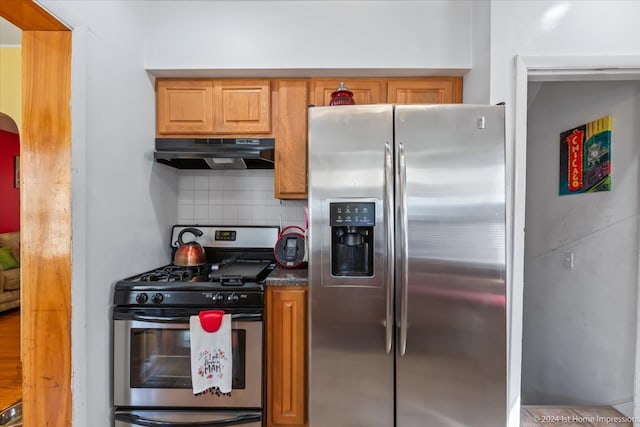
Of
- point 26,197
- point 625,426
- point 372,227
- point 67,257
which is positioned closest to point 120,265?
point 67,257

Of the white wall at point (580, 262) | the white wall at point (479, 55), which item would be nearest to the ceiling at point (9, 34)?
the white wall at point (479, 55)

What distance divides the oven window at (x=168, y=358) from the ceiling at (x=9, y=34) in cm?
201

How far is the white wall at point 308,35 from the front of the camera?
1865 mm

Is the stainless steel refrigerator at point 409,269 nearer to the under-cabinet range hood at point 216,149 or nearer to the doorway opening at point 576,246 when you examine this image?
the doorway opening at point 576,246

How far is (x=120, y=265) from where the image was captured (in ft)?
5.49

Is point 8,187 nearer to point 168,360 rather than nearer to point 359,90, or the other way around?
point 168,360

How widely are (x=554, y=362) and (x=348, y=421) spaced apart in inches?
71.7

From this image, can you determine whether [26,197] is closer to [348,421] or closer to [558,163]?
[348,421]

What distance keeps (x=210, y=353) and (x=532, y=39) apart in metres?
2.30

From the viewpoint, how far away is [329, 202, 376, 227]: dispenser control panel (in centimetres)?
150

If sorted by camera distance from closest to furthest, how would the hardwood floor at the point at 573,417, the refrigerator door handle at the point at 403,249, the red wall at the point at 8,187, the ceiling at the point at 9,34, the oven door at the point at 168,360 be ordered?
the refrigerator door handle at the point at 403,249
the oven door at the point at 168,360
the hardwood floor at the point at 573,417
the ceiling at the point at 9,34
the red wall at the point at 8,187

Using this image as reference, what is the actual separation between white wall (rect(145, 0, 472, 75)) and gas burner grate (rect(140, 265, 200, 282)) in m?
1.21

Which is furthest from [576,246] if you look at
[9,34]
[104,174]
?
[9,34]

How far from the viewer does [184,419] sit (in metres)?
1.61
